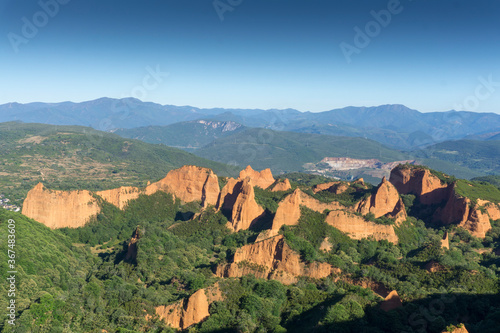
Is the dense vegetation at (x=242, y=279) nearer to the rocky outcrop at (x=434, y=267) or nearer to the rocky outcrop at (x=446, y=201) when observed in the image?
the rocky outcrop at (x=434, y=267)

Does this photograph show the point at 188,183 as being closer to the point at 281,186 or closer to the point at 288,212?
the point at 281,186

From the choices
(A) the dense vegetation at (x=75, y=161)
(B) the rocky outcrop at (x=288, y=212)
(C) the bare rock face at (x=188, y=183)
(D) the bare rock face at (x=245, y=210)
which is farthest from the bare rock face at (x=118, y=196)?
(A) the dense vegetation at (x=75, y=161)

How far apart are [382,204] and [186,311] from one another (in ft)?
120

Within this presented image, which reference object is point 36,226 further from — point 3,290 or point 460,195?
point 460,195

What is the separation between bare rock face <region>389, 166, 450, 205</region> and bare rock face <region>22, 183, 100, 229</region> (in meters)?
54.4

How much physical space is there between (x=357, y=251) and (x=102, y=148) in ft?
488

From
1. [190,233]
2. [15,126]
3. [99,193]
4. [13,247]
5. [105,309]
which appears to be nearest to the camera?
[105,309]

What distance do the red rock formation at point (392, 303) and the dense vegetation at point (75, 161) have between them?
84953 millimetres

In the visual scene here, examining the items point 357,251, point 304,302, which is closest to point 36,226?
point 304,302

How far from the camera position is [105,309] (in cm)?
3300

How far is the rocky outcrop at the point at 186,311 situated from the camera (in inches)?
1237

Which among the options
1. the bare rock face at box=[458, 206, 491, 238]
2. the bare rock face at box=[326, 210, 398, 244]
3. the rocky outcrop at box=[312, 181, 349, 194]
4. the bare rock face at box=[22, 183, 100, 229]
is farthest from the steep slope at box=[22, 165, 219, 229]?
the bare rock face at box=[458, 206, 491, 238]

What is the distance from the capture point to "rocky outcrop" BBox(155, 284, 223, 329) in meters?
31.4

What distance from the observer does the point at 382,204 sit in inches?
2280
